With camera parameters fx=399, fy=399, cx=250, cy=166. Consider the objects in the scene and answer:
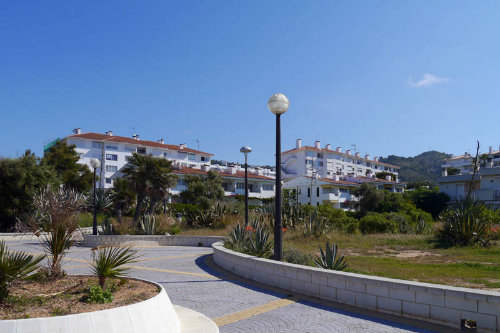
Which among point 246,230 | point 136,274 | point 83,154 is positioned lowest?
point 136,274

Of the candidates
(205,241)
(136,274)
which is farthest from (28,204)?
(136,274)

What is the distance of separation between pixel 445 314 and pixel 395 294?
2.59 ft

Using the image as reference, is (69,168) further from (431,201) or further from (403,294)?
(403,294)

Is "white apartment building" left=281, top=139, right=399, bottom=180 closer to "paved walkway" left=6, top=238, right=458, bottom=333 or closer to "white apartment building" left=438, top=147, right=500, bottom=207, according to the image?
"white apartment building" left=438, top=147, right=500, bottom=207

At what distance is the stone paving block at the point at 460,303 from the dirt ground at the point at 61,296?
13.8ft

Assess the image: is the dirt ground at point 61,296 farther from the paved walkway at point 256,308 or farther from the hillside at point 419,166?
the hillside at point 419,166

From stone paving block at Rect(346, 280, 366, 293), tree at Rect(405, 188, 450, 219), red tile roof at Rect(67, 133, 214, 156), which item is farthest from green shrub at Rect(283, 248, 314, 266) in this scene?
red tile roof at Rect(67, 133, 214, 156)

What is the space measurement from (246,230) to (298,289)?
16.7 feet

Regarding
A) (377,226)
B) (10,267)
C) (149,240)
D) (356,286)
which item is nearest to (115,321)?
(10,267)

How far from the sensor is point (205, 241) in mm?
18797

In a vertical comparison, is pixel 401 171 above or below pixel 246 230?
above

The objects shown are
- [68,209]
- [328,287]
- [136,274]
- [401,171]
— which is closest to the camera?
[68,209]

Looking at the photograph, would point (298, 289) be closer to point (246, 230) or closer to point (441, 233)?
point (246, 230)

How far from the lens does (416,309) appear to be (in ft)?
20.1
